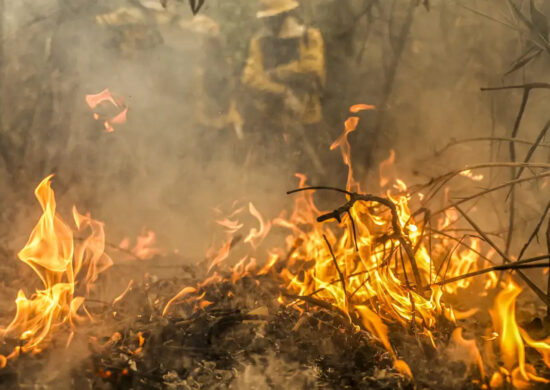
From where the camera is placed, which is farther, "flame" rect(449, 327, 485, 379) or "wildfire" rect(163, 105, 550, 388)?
"wildfire" rect(163, 105, 550, 388)

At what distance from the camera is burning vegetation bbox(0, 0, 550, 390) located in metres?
2.36

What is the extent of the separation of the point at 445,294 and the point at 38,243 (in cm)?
273

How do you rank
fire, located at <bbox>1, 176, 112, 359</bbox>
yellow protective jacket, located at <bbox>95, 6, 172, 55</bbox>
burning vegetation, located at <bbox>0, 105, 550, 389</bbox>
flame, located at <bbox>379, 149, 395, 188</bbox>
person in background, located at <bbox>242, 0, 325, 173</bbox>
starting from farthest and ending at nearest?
flame, located at <bbox>379, 149, 395, 188</bbox> → person in background, located at <bbox>242, 0, 325, 173</bbox> → yellow protective jacket, located at <bbox>95, 6, 172, 55</bbox> → fire, located at <bbox>1, 176, 112, 359</bbox> → burning vegetation, located at <bbox>0, 105, 550, 389</bbox>

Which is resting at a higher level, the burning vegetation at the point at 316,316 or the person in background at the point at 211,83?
the person in background at the point at 211,83

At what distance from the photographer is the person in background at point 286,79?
161 inches

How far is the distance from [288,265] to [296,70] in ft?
5.54

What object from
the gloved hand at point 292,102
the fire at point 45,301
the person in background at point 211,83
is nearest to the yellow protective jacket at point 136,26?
the person in background at point 211,83

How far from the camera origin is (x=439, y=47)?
4.11 meters

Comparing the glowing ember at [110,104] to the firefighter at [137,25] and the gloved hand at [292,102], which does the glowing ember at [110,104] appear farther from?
the gloved hand at [292,102]

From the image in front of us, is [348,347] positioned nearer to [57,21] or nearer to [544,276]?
[544,276]

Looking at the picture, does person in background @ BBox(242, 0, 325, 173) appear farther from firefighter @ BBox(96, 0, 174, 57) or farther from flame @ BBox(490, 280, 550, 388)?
flame @ BBox(490, 280, 550, 388)

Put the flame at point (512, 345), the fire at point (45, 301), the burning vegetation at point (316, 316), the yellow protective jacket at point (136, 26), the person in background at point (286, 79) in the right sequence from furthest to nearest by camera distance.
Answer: the person in background at point (286, 79)
the yellow protective jacket at point (136, 26)
the fire at point (45, 301)
the burning vegetation at point (316, 316)
the flame at point (512, 345)

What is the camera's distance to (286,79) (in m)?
4.18

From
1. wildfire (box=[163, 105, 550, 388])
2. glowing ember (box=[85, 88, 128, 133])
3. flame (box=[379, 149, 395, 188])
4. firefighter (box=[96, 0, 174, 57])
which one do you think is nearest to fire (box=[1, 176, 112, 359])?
wildfire (box=[163, 105, 550, 388])
